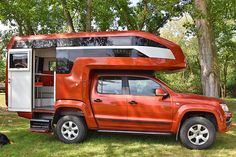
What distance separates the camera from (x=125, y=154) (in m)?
8.30

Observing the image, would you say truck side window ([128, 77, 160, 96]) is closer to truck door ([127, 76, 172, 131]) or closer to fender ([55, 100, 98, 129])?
truck door ([127, 76, 172, 131])

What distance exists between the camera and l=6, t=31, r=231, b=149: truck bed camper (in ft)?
29.9

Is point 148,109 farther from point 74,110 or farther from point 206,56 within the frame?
point 206,56

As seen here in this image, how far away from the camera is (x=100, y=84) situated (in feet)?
31.5

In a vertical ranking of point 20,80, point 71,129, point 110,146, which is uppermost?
point 20,80

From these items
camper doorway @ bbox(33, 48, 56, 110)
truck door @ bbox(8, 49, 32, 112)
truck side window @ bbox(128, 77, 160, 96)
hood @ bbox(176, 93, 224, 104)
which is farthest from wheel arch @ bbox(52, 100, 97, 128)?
hood @ bbox(176, 93, 224, 104)

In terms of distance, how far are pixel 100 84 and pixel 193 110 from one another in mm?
2420

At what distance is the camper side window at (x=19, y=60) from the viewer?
10039 mm

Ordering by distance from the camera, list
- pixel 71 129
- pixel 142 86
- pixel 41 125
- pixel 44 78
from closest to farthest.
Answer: pixel 142 86
pixel 71 129
pixel 41 125
pixel 44 78

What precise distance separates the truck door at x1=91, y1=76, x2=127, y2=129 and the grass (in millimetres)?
582

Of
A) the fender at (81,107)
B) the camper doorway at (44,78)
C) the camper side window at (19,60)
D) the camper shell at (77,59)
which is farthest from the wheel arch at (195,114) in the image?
the camper side window at (19,60)

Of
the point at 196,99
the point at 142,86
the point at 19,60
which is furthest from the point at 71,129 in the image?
the point at 196,99

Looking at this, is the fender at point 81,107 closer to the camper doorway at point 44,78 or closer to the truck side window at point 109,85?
the truck side window at point 109,85

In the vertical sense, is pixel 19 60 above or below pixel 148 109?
above
